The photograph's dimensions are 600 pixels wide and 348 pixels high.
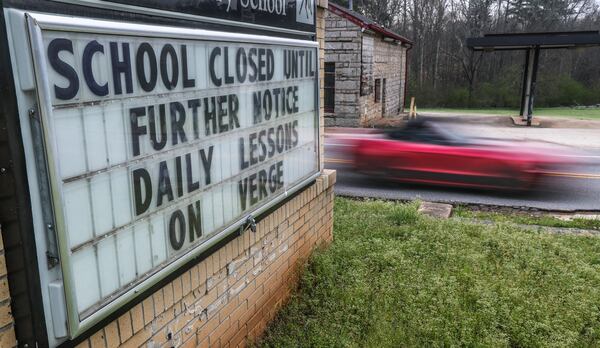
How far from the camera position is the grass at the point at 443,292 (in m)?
4.10

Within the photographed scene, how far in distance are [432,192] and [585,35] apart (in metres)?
17.7

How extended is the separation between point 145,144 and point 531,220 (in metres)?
7.10

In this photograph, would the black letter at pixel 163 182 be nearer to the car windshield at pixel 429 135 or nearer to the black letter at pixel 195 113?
the black letter at pixel 195 113

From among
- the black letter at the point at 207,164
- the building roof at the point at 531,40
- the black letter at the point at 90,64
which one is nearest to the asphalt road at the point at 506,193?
the black letter at the point at 207,164

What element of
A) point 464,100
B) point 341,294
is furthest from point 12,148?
point 464,100

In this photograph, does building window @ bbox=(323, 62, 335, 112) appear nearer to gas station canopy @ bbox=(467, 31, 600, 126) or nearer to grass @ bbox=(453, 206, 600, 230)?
gas station canopy @ bbox=(467, 31, 600, 126)

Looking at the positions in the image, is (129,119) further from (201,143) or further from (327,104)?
(327,104)

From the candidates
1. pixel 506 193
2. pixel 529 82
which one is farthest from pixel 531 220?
pixel 529 82

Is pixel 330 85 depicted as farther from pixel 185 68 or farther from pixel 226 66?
pixel 185 68

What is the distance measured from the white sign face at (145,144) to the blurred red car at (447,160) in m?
6.71

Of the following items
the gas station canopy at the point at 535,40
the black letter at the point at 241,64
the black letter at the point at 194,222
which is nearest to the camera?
the black letter at the point at 194,222

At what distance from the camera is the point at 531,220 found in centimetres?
809

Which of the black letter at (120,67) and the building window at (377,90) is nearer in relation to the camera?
the black letter at (120,67)

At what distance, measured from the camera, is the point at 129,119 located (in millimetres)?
2490
